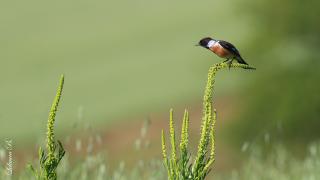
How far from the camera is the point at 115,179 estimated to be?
775cm

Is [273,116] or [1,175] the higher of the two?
[273,116]

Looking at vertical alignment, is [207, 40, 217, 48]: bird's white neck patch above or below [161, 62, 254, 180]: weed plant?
above

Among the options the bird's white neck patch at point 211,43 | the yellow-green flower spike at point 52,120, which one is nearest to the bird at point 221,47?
the bird's white neck patch at point 211,43

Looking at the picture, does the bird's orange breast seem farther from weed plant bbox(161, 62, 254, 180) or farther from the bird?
weed plant bbox(161, 62, 254, 180)

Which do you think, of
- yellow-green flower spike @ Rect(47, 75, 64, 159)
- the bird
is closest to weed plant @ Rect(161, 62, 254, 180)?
yellow-green flower spike @ Rect(47, 75, 64, 159)

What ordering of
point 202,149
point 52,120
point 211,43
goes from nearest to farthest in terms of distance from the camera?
point 52,120, point 202,149, point 211,43

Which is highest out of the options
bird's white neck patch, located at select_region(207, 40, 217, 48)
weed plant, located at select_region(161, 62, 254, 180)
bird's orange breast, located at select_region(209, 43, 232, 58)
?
bird's white neck patch, located at select_region(207, 40, 217, 48)

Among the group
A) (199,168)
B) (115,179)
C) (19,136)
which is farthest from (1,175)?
(19,136)

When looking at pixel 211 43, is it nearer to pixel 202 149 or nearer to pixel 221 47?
pixel 221 47

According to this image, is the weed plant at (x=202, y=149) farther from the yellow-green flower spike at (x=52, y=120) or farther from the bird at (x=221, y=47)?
the bird at (x=221, y=47)

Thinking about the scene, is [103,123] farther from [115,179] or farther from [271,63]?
[115,179]

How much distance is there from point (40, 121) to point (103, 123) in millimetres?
23960

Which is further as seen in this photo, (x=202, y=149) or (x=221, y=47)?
(x=221, y=47)

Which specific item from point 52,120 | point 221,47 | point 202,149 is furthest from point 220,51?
point 52,120
